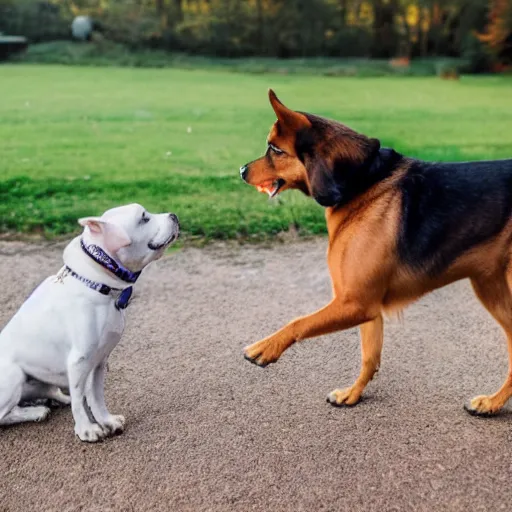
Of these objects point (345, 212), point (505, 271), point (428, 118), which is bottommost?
point (428, 118)

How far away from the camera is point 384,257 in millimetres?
3104

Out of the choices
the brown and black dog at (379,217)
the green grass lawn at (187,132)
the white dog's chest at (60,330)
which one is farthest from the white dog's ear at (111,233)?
the green grass lawn at (187,132)

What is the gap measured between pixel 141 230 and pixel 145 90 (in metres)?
7.75

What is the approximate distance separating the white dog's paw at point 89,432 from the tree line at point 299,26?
755 cm

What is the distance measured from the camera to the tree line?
9.54 meters

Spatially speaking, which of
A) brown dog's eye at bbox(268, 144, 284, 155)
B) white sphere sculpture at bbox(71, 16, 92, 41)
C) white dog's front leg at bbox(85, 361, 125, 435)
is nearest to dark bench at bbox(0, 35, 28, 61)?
white sphere sculpture at bbox(71, 16, 92, 41)

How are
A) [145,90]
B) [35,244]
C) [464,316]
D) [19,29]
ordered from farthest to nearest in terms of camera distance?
1. [145,90]
2. [19,29]
3. [35,244]
4. [464,316]

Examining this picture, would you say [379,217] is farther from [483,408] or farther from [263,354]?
[483,408]

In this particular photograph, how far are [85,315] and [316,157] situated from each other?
47.3 inches

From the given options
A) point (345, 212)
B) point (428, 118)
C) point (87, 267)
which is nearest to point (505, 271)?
point (345, 212)

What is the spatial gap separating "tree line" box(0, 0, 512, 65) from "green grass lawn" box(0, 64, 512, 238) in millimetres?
469

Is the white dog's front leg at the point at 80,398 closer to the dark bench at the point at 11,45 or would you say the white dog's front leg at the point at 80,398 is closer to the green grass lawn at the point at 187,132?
the green grass lawn at the point at 187,132

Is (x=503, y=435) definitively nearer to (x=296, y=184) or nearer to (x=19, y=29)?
(x=296, y=184)

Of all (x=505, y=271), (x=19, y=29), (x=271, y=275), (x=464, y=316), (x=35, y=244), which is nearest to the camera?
(x=505, y=271)
